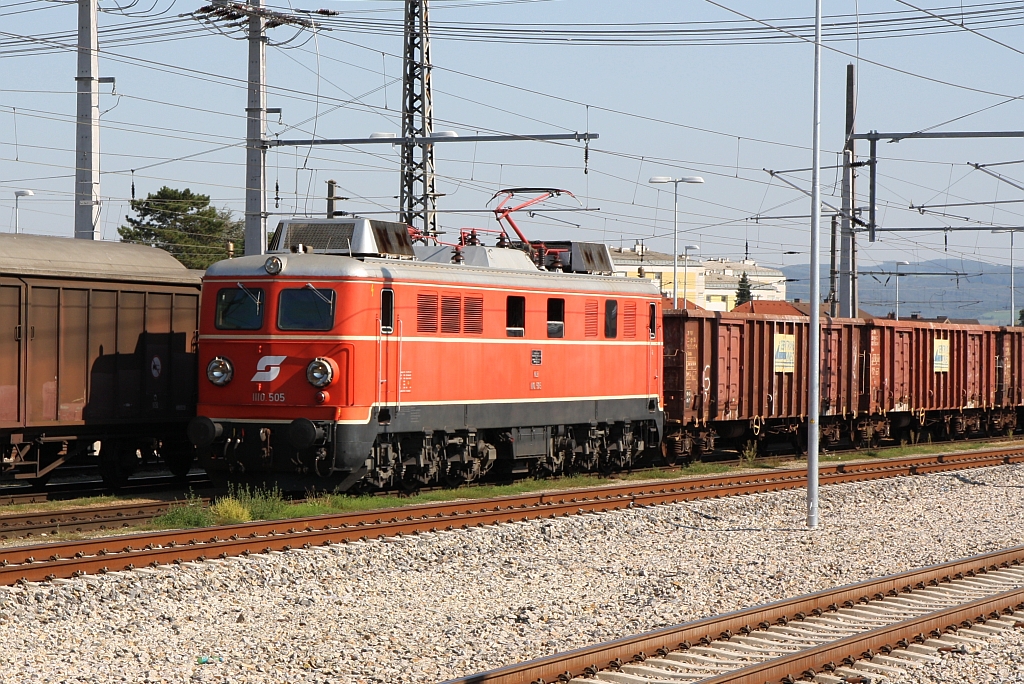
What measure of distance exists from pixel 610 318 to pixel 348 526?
8.61 m

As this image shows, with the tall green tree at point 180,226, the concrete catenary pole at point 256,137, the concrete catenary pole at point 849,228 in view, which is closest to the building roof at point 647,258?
the tall green tree at point 180,226

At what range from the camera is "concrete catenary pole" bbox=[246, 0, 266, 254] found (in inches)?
1011

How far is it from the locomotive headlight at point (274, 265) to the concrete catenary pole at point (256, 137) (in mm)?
7724

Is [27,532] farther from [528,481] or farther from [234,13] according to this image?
[234,13]

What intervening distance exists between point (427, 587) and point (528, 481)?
8.41 m

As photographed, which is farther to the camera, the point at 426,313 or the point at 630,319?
the point at 630,319

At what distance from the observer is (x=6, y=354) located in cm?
1722

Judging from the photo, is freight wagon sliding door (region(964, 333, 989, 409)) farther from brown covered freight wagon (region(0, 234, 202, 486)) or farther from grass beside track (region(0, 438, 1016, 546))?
brown covered freight wagon (region(0, 234, 202, 486))

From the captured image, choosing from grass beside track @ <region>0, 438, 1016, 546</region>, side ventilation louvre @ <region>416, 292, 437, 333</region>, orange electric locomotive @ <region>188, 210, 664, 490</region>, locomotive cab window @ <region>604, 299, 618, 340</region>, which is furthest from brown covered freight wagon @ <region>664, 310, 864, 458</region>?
side ventilation louvre @ <region>416, 292, 437, 333</region>

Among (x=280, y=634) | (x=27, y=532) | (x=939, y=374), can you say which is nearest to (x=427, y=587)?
(x=280, y=634)

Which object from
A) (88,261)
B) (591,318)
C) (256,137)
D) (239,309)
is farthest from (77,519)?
(256,137)

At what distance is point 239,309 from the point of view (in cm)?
1812

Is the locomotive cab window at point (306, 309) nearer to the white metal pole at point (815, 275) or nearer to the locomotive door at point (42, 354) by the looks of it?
the locomotive door at point (42, 354)

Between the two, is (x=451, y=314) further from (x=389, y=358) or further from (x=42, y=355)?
(x=42, y=355)
